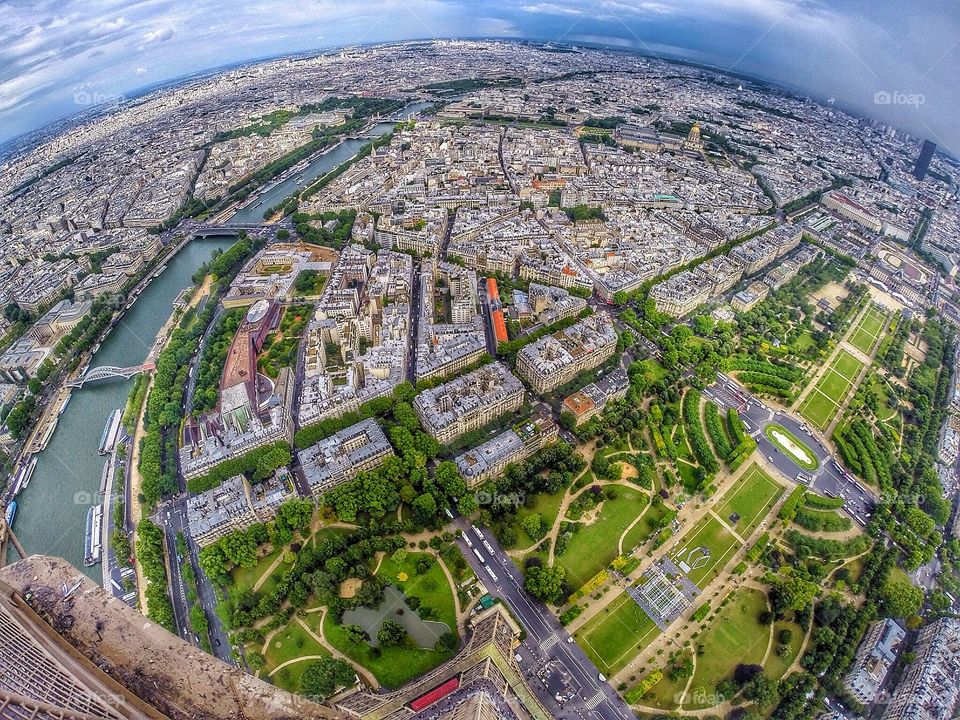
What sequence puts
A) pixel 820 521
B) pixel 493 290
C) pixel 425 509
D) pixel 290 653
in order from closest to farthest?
1. pixel 290 653
2. pixel 425 509
3. pixel 820 521
4. pixel 493 290

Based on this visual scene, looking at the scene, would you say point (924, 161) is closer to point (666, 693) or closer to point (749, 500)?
point (749, 500)

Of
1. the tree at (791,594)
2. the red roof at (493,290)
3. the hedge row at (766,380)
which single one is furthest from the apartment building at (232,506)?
→ the hedge row at (766,380)

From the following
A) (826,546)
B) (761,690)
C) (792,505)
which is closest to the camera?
(761,690)

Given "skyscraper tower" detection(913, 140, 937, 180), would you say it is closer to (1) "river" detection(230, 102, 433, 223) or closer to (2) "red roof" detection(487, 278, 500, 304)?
(2) "red roof" detection(487, 278, 500, 304)

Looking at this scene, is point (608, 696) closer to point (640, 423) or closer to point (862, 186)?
point (640, 423)

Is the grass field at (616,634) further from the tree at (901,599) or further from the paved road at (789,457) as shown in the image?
the paved road at (789,457)

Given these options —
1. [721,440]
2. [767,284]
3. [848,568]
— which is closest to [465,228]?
[767,284]

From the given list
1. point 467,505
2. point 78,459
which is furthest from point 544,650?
point 78,459
